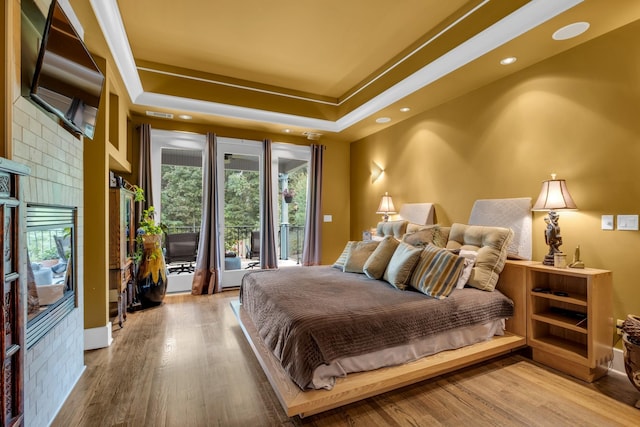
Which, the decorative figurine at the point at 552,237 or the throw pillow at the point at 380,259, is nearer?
the decorative figurine at the point at 552,237

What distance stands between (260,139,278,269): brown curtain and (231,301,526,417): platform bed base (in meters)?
2.56

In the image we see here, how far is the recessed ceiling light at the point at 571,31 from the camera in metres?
2.35

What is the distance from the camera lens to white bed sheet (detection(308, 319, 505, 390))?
1884 millimetres

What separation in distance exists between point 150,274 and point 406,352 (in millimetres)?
3400

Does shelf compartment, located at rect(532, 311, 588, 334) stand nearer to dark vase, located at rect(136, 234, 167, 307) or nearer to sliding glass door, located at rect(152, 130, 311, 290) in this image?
sliding glass door, located at rect(152, 130, 311, 290)

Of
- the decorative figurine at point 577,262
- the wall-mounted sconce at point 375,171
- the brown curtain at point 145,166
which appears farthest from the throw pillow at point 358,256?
the brown curtain at point 145,166

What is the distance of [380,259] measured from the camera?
10.2 feet

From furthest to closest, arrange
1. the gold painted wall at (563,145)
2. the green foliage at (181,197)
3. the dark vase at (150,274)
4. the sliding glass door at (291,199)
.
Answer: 1. the sliding glass door at (291,199)
2. the green foliage at (181,197)
3. the dark vase at (150,274)
4. the gold painted wall at (563,145)

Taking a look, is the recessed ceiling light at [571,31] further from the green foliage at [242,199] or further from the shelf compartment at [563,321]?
the green foliage at [242,199]

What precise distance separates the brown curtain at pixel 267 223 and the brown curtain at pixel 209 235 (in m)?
0.74

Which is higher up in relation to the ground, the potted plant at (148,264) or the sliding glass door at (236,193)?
the sliding glass door at (236,193)

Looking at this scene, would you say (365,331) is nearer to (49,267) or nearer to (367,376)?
(367,376)

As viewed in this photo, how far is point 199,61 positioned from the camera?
403 centimetres

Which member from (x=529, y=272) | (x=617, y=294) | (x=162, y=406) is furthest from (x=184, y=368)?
(x=617, y=294)
